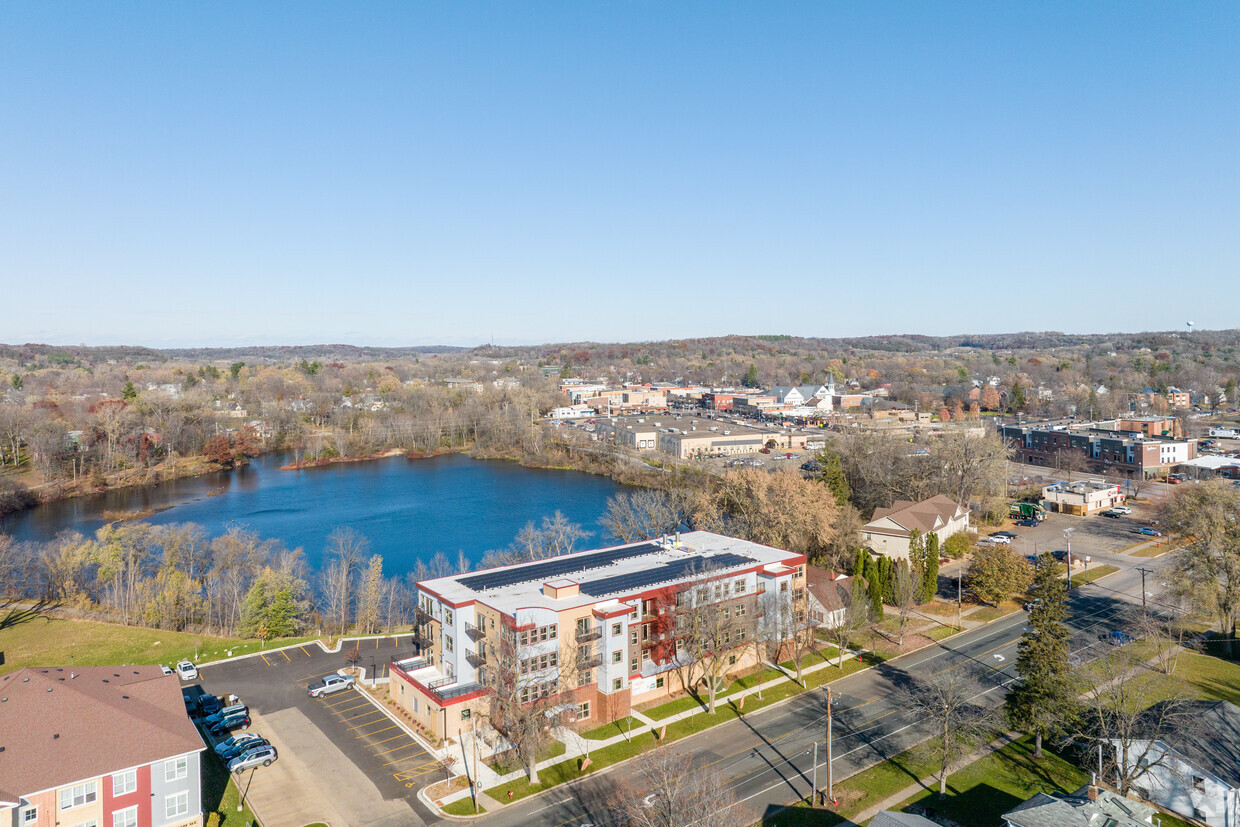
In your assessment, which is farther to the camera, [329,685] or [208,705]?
[329,685]

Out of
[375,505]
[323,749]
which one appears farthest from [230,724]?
[375,505]

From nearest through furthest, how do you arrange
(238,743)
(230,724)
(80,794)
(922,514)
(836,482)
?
(80,794), (238,743), (230,724), (922,514), (836,482)

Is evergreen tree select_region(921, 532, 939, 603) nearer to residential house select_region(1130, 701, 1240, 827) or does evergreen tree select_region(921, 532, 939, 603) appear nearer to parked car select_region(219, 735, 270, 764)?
residential house select_region(1130, 701, 1240, 827)

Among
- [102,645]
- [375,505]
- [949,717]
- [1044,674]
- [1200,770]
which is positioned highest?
[1044,674]

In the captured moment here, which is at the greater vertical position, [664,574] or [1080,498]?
[664,574]

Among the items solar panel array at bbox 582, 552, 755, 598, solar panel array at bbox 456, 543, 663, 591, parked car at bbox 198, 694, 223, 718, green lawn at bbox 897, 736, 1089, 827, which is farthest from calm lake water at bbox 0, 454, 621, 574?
green lawn at bbox 897, 736, 1089, 827

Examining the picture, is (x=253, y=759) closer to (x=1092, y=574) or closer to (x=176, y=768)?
(x=176, y=768)

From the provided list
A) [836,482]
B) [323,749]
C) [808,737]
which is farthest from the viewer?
[836,482]

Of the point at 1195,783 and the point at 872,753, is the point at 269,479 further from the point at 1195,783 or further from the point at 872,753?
the point at 1195,783
